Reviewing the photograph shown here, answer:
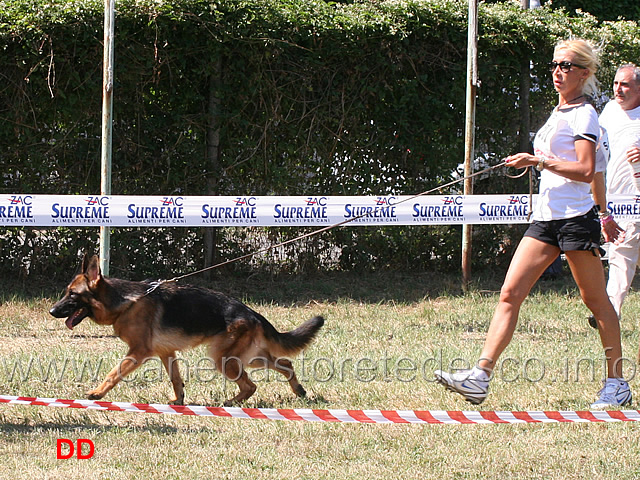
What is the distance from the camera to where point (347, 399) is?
5.09m

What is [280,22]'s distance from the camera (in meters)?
8.84

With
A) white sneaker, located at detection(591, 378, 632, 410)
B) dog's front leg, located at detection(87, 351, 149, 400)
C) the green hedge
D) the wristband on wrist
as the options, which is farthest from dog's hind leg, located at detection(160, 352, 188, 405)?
the green hedge

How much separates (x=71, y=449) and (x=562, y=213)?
3002 mm

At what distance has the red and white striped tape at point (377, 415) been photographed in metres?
4.22

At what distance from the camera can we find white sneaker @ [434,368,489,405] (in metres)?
4.35

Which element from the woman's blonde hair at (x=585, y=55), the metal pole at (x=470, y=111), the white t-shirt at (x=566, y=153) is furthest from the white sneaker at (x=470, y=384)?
the metal pole at (x=470, y=111)

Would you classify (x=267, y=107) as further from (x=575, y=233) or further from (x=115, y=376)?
(x=575, y=233)

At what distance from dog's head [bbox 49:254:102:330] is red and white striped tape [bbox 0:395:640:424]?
0.69 m

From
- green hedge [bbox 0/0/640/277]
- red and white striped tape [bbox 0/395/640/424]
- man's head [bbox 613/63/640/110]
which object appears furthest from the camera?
green hedge [bbox 0/0/640/277]

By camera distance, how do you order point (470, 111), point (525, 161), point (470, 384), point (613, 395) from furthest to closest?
point (470, 111) < point (613, 395) < point (470, 384) < point (525, 161)

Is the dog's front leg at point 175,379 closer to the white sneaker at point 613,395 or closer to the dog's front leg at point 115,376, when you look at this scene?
the dog's front leg at point 115,376

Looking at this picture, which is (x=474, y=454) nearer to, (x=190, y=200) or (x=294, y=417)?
(x=294, y=417)

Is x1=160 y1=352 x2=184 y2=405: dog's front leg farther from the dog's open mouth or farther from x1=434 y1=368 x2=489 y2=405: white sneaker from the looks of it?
x1=434 y1=368 x2=489 y2=405: white sneaker

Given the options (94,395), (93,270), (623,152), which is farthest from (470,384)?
(623,152)
